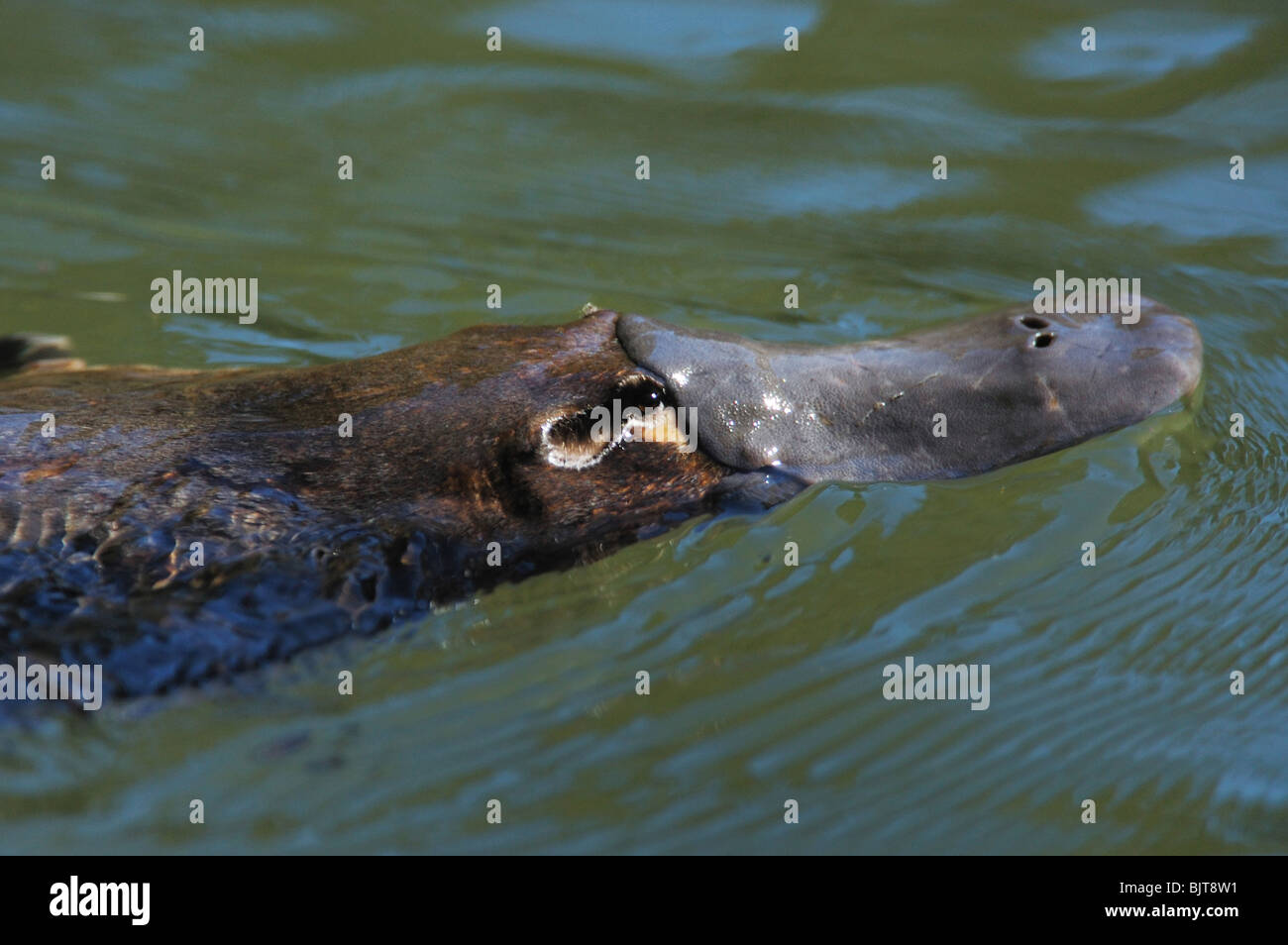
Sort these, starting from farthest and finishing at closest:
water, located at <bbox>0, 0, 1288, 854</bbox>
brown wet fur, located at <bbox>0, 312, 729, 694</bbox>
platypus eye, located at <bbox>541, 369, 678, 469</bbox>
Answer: platypus eye, located at <bbox>541, 369, 678, 469</bbox> < brown wet fur, located at <bbox>0, 312, 729, 694</bbox> < water, located at <bbox>0, 0, 1288, 854</bbox>

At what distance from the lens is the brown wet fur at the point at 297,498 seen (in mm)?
4262

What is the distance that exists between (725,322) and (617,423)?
7.33ft

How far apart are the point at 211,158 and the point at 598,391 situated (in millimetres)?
4197

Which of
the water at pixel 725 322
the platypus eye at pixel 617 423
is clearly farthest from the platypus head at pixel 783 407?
the water at pixel 725 322

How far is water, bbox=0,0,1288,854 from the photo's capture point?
4137 millimetres

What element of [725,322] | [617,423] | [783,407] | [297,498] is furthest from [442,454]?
[725,322]

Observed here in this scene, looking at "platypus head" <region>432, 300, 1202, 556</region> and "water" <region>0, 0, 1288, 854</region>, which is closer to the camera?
"water" <region>0, 0, 1288, 854</region>

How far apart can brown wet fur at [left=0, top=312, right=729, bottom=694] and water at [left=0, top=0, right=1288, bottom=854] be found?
15 centimetres

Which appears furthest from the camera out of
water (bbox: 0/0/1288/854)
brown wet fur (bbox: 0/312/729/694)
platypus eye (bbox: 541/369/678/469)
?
platypus eye (bbox: 541/369/678/469)

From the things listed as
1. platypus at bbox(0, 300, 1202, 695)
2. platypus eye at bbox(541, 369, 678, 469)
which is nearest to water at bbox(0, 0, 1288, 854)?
platypus at bbox(0, 300, 1202, 695)

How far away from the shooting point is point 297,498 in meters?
4.50

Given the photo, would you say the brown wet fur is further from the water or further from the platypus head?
the water

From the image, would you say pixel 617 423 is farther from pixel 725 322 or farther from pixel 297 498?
pixel 725 322
